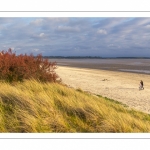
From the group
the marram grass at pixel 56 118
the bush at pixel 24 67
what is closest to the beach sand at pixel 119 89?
the bush at pixel 24 67

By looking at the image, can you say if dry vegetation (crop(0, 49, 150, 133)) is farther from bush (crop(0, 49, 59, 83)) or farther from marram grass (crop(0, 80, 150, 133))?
Result: bush (crop(0, 49, 59, 83))

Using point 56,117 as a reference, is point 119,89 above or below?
below

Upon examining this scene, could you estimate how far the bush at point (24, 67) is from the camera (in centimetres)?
992

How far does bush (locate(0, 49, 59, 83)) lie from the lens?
32.6 ft

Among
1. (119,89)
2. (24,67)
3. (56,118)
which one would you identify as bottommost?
(119,89)

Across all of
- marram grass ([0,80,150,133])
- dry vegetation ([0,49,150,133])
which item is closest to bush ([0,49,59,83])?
dry vegetation ([0,49,150,133])

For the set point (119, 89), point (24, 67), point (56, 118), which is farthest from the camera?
point (119, 89)

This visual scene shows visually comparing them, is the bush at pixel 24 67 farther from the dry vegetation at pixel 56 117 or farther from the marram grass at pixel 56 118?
the marram grass at pixel 56 118

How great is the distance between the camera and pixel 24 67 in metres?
10.1

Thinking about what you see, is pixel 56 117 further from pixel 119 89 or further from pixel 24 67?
pixel 119 89

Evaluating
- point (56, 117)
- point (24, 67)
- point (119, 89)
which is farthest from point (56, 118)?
point (119, 89)
